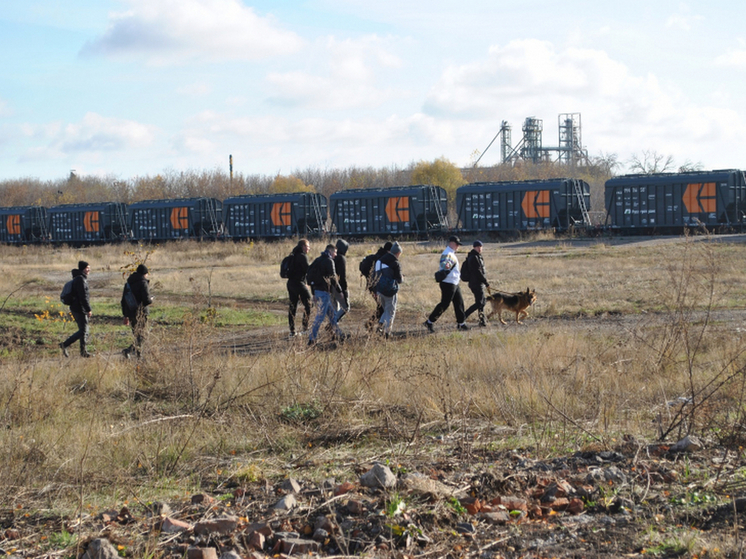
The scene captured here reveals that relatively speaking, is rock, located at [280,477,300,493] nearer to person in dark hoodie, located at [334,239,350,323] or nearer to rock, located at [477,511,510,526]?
rock, located at [477,511,510,526]

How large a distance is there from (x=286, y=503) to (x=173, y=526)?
746 millimetres

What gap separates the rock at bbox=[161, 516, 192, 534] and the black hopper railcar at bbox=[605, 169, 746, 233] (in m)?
38.3

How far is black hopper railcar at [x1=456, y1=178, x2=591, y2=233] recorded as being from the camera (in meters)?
41.4

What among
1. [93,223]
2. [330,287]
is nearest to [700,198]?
[330,287]

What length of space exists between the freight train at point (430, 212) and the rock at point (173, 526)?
36482mm

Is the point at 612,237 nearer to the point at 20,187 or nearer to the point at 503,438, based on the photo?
the point at 503,438

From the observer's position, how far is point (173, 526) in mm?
4191

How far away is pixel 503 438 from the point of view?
628 cm

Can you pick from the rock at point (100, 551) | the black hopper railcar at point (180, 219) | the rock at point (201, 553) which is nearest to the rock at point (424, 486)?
the rock at point (201, 553)

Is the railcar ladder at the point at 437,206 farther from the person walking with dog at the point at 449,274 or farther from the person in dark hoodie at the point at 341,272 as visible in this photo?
the person in dark hoodie at the point at 341,272

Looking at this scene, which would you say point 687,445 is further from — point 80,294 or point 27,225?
point 27,225

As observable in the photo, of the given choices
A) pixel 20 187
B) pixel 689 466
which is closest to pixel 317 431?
pixel 689 466

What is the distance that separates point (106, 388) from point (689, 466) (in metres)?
6.67

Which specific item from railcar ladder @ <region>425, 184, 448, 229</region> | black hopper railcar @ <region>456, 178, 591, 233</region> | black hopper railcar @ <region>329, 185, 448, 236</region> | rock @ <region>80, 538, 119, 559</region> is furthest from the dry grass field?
railcar ladder @ <region>425, 184, 448, 229</region>
